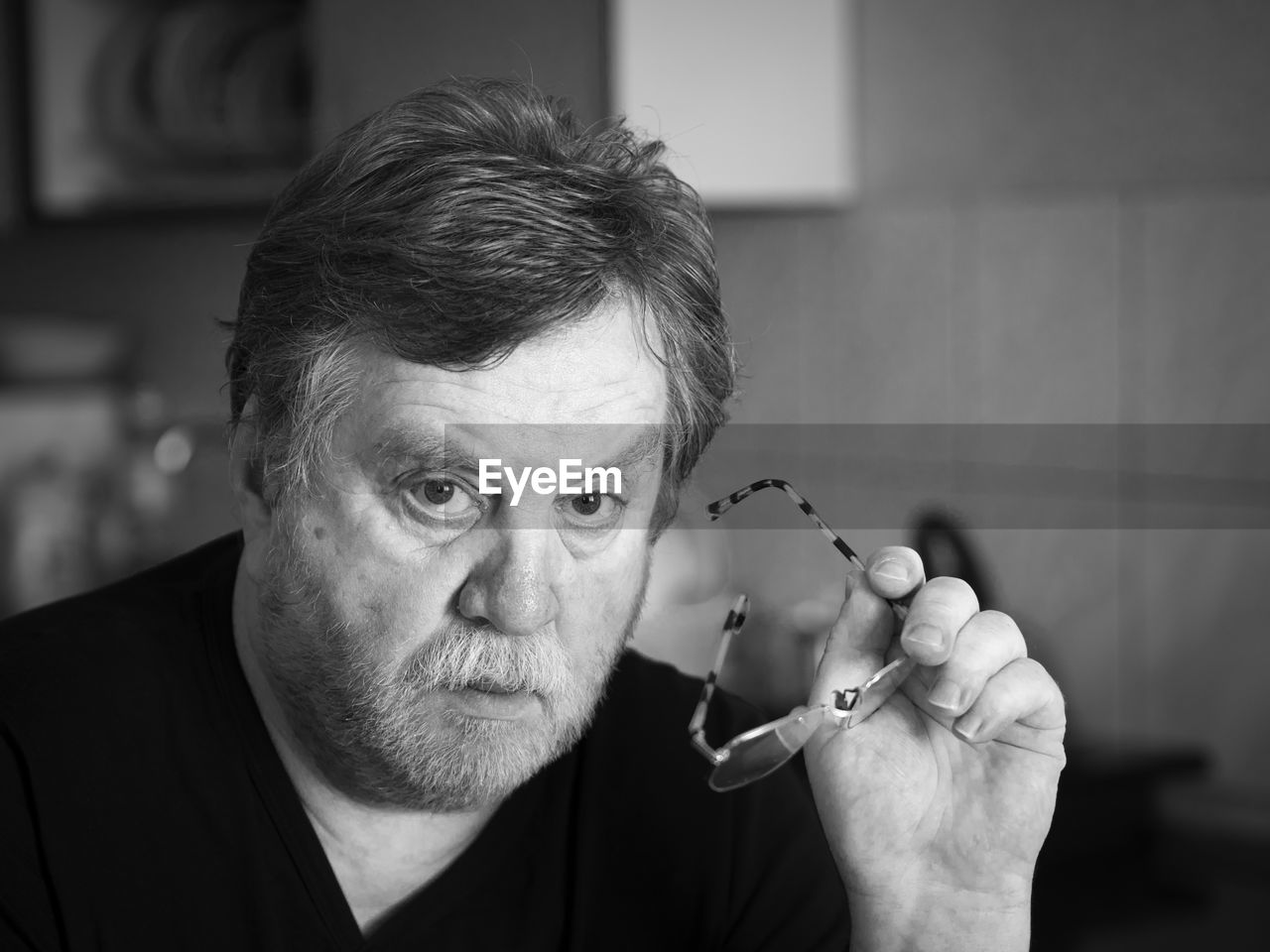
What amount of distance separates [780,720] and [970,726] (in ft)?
0.36

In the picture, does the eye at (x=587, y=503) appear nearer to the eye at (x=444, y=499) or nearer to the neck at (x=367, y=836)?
the eye at (x=444, y=499)

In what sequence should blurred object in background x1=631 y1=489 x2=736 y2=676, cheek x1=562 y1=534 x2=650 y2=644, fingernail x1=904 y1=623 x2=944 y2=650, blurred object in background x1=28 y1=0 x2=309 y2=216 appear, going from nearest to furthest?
fingernail x1=904 y1=623 x2=944 y2=650, cheek x1=562 y1=534 x2=650 y2=644, blurred object in background x1=631 y1=489 x2=736 y2=676, blurred object in background x1=28 y1=0 x2=309 y2=216

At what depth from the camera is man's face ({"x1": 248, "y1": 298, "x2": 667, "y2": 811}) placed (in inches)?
31.0

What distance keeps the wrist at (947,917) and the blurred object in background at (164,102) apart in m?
1.88

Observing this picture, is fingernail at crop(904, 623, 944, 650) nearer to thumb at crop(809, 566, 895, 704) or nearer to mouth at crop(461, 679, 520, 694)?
thumb at crop(809, 566, 895, 704)

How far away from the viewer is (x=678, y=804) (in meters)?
0.98

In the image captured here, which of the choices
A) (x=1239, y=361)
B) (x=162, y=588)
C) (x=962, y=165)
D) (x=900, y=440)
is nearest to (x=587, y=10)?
(x=962, y=165)

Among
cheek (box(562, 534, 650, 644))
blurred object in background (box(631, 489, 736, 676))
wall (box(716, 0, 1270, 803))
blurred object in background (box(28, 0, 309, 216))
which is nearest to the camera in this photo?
cheek (box(562, 534, 650, 644))

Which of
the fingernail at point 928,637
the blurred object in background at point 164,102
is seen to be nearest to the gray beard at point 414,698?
the fingernail at point 928,637

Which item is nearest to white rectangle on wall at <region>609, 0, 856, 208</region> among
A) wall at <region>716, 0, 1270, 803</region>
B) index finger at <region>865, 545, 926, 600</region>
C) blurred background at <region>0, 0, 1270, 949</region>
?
blurred background at <region>0, 0, 1270, 949</region>

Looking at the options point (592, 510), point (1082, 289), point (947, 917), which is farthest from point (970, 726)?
point (1082, 289)

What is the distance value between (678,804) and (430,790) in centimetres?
21

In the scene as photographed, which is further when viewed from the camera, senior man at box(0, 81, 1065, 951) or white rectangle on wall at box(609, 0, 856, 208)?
white rectangle on wall at box(609, 0, 856, 208)

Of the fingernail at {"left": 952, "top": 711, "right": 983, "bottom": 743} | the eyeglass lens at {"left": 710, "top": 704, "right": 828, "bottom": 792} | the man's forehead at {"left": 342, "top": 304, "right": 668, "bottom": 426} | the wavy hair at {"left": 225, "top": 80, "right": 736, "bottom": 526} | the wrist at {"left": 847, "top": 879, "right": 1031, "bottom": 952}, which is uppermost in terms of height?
the wavy hair at {"left": 225, "top": 80, "right": 736, "bottom": 526}
